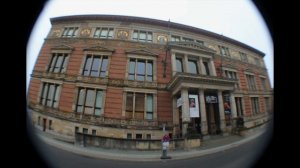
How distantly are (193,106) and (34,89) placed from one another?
1.46 m

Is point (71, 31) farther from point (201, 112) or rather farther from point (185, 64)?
point (201, 112)

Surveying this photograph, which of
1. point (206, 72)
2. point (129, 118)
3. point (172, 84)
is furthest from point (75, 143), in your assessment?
point (206, 72)

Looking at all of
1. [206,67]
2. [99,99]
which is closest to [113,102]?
[99,99]

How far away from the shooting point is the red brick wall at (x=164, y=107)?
74.2 inches

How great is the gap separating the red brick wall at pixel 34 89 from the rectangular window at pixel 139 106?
84 centimetres

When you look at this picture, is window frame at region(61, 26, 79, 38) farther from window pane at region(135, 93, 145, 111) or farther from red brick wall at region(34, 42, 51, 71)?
window pane at region(135, 93, 145, 111)

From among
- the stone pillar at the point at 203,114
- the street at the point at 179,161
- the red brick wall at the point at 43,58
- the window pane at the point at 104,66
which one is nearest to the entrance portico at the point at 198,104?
the stone pillar at the point at 203,114

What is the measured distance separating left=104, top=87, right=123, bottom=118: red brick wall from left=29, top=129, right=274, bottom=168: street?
381 millimetres

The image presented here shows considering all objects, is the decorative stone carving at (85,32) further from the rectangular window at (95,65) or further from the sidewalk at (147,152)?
the sidewalk at (147,152)

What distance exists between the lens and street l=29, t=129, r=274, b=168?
1690 millimetres

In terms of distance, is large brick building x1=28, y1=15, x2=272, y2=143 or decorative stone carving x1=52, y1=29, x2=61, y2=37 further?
decorative stone carving x1=52, y1=29, x2=61, y2=37

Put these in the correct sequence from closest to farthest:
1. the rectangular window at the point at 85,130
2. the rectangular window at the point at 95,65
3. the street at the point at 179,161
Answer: the street at the point at 179,161, the rectangular window at the point at 85,130, the rectangular window at the point at 95,65

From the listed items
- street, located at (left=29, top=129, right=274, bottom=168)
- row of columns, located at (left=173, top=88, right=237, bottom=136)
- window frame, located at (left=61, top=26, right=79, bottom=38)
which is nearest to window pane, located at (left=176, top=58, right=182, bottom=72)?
row of columns, located at (left=173, top=88, right=237, bottom=136)

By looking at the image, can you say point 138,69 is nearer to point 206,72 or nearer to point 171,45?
point 171,45
